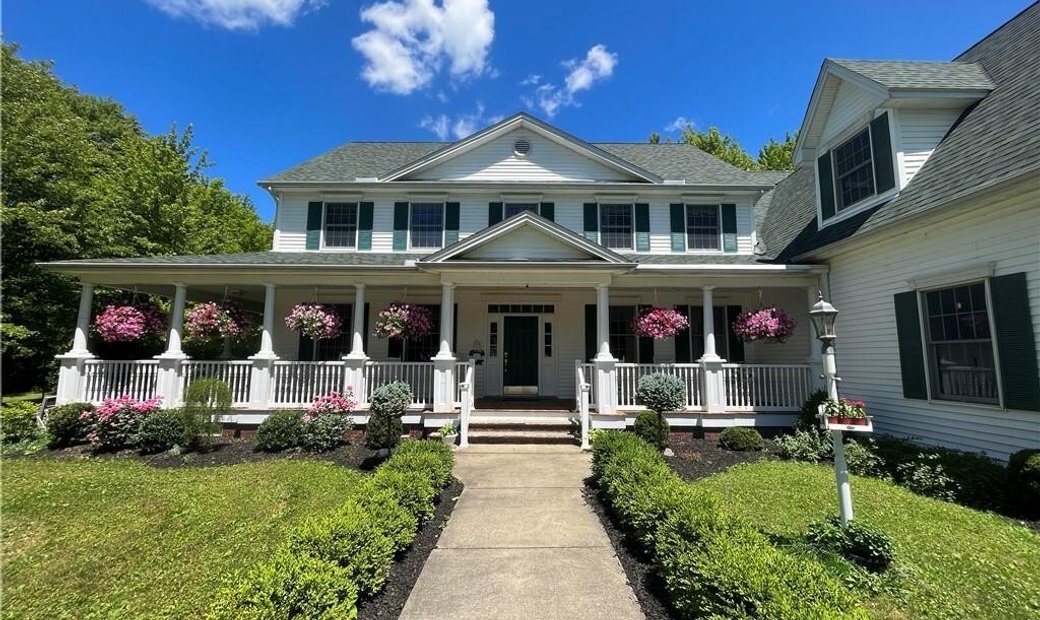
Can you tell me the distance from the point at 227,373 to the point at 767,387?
12.4m

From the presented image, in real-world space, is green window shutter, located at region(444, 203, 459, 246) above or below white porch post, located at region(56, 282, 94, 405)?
above

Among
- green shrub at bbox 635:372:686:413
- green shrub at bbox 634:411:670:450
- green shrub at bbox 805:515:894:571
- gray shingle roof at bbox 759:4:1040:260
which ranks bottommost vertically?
green shrub at bbox 805:515:894:571

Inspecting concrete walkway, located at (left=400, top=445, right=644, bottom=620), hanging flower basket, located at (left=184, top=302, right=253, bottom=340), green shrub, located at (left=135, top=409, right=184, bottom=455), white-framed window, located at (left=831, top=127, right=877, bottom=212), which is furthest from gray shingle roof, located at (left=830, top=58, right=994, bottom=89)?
green shrub, located at (left=135, top=409, right=184, bottom=455)

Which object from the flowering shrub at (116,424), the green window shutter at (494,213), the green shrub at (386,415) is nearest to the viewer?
the green shrub at (386,415)

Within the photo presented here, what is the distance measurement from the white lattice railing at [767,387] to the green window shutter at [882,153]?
159 inches

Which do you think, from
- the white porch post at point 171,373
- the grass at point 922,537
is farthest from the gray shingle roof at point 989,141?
the white porch post at point 171,373

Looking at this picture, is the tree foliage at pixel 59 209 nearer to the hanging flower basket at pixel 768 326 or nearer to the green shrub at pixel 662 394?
the green shrub at pixel 662 394

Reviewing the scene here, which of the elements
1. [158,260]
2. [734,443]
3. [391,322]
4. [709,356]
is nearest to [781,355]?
[709,356]

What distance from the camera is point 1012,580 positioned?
150 inches

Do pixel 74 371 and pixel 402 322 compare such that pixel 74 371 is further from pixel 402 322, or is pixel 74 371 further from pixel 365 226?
pixel 402 322

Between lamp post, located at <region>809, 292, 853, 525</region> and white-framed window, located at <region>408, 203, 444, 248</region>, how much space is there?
9.34 metres

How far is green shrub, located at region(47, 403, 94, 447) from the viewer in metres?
8.84

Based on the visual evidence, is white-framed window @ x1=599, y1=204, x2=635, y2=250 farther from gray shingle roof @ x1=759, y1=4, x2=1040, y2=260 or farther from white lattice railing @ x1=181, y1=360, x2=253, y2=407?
white lattice railing @ x1=181, y1=360, x2=253, y2=407

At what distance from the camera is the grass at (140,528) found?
386cm
